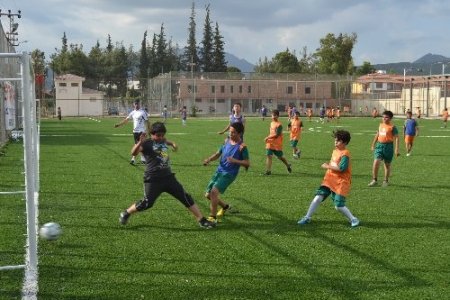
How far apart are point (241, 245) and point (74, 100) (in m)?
70.4

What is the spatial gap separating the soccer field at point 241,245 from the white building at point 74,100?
6329 centimetres

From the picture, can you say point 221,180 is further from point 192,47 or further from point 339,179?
point 192,47

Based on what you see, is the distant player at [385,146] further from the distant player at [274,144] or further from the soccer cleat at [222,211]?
the soccer cleat at [222,211]

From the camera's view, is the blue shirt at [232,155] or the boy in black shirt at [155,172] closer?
the boy in black shirt at [155,172]

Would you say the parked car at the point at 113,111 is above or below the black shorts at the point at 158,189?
above

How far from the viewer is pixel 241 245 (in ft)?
23.5

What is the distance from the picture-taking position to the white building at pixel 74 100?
244 feet

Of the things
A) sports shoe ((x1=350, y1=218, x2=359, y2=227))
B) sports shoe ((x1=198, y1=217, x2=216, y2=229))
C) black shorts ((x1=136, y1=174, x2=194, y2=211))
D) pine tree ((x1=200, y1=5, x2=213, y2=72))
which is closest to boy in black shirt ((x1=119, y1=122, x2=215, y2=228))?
black shorts ((x1=136, y1=174, x2=194, y2=211))

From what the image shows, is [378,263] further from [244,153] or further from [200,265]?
[244,153]

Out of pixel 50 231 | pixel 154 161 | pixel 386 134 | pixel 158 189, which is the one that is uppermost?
pixel 386 134

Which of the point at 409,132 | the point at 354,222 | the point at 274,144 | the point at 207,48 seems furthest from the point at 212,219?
the point at 207,48

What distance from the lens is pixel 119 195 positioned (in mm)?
10922

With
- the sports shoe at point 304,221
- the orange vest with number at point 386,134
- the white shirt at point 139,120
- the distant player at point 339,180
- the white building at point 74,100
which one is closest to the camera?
the distant player at point 339,180

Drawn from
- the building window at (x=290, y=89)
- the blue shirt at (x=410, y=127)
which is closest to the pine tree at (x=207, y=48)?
the building window at (x=290, y=89)
